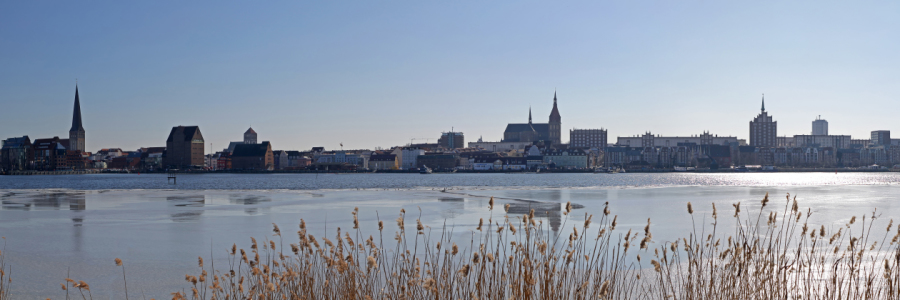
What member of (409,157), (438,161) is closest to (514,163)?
(438,161)

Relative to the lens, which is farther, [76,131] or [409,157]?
[76,131]

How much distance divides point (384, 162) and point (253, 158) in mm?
29640

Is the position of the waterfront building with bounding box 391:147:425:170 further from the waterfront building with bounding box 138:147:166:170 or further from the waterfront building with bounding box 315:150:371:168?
the waterfront building with bounding box 138:147:166:170

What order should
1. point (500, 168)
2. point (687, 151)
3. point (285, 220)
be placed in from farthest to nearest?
point (687, 151)
point (500, 168)
point (285, 220)

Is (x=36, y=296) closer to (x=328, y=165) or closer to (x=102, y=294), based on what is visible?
(x=102, y=294)

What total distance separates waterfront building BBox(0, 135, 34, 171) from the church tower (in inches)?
1358

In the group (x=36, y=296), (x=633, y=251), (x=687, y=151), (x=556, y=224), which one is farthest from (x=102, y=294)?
(x=687, y=151)

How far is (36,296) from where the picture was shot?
271 inches

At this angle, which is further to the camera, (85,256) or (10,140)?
(10,140)

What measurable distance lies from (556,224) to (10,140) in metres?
181

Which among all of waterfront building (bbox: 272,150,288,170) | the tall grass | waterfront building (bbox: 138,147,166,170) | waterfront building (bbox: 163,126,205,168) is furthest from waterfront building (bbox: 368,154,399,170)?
the tall grass

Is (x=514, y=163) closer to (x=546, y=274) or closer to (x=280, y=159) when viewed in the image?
(x=280, y=159)

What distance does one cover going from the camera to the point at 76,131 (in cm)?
19212

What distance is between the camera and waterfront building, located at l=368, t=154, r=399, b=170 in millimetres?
153250
